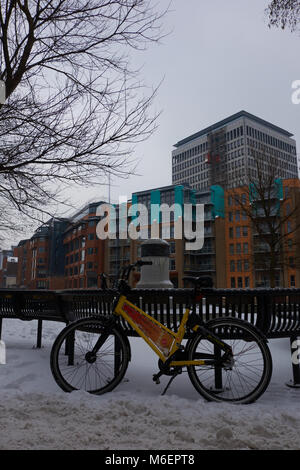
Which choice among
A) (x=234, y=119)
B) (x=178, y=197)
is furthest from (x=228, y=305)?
(x=234, y=119)

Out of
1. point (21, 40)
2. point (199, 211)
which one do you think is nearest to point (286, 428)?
point (21, 40)

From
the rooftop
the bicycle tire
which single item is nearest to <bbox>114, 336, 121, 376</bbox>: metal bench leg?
the bicycle tire

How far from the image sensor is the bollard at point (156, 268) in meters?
11.8

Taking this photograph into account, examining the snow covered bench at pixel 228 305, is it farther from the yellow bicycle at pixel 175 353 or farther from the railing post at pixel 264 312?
the yellow bicycle at pixel 175 353

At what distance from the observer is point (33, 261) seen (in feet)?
328

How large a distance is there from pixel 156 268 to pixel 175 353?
29.1 feet

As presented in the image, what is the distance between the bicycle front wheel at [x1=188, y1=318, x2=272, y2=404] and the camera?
3.13 meters

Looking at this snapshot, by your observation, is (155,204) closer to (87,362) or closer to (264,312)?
(264,312)

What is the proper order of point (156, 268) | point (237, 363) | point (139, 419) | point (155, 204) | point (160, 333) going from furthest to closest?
point (155, 204) → point (156, 268) → point (160, 333) → point (237, 363) → point (139, 419)

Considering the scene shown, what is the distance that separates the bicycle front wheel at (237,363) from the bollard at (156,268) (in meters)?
8.16

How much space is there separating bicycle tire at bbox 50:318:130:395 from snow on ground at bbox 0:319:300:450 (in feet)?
0.48

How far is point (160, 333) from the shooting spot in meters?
3.38
